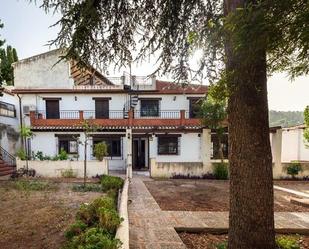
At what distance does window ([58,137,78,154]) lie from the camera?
25.6m

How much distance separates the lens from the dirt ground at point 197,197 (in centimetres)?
1060

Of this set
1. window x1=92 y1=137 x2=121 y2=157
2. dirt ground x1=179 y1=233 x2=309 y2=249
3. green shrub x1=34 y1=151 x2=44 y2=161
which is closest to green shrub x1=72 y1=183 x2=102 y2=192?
green shrub x1=34 y1=151 x2=44 y2=161

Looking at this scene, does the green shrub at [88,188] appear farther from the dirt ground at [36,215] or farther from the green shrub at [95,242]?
the green shrub at [95,242]

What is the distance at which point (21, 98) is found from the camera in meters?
26.1

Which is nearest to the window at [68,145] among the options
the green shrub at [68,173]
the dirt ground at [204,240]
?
the green shrub at [68,173]

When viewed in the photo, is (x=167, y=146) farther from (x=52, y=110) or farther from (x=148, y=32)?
(x=148, y=32)

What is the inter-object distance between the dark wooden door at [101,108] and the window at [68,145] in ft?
10.3

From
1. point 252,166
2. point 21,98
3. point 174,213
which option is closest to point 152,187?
point 174,213

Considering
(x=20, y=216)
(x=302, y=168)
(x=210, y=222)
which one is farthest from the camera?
(x=302, y=168)

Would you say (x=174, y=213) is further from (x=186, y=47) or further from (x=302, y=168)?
(x=302, y=168)

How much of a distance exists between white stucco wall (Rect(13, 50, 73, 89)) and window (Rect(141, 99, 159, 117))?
7012 millimetres

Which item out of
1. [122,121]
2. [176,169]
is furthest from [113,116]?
[176,169]

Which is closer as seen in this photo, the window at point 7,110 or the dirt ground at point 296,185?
the dirt ground at point 296,185

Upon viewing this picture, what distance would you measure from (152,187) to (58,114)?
1450 cm
